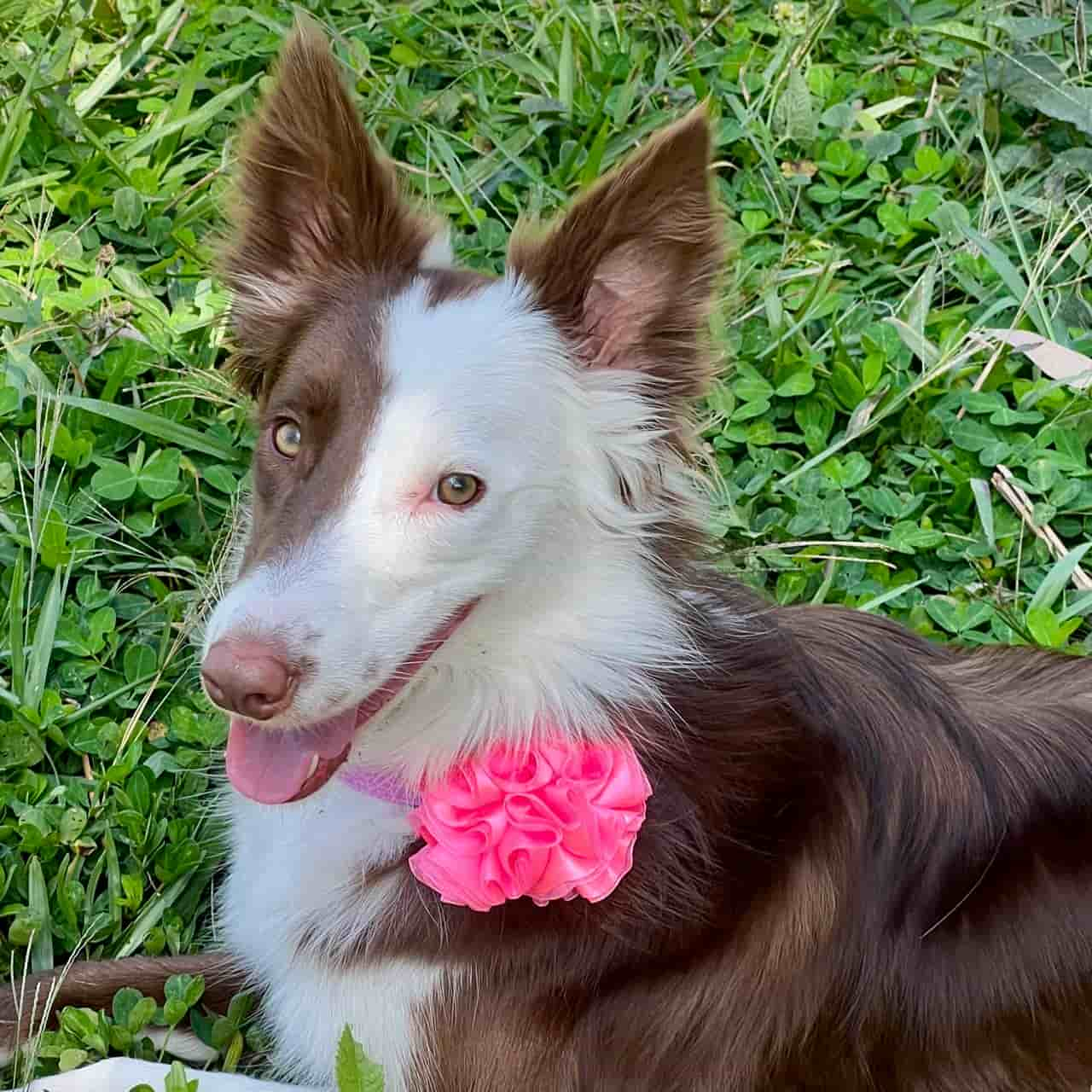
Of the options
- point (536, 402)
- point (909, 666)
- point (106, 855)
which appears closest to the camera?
point (536, 402)

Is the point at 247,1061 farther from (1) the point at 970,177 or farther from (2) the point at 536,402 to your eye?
(1) the point at 970,177

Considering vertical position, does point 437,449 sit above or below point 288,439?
above

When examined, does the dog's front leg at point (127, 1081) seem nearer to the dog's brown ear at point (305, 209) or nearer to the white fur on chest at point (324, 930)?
the white fur on chest at point (324, 930)

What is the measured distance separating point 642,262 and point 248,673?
1.04 meters

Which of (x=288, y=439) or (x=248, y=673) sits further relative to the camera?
(x=288, y=439)

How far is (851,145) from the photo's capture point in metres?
5.61

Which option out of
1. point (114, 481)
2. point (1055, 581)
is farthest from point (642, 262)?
point (1055, 581)

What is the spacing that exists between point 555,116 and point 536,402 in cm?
304

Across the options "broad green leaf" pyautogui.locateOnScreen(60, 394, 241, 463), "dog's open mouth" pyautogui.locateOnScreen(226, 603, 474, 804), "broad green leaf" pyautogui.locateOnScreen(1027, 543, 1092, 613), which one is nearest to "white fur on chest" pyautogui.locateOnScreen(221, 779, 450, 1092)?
"dog's open mouth" pyautogui.locateOnScreen(226, 603, 474, 804)

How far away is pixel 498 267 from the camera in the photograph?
502 cm

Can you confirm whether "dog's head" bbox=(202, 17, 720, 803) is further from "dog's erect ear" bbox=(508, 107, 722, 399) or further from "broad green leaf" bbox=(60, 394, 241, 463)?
"broad green leaf" bbox=(60, 394, 241, 463)

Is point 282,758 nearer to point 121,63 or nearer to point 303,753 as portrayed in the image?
point 303,753

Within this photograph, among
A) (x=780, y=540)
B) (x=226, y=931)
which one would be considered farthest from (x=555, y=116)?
(x=226, y=931)

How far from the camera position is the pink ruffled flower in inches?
103
